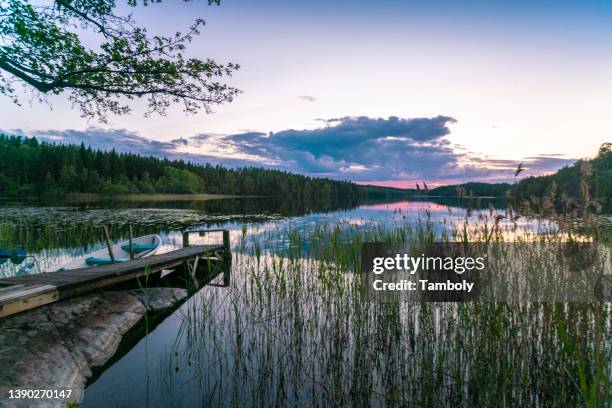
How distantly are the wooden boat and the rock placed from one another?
12.0ft

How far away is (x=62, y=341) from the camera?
16.8ft

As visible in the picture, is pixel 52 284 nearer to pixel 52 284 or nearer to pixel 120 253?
pixel 52 284

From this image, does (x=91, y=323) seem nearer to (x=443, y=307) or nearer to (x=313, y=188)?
(x=443, y=307)

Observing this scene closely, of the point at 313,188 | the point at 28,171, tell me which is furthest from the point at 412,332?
the point at 313,188

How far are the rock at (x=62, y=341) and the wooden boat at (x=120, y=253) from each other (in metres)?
3.65

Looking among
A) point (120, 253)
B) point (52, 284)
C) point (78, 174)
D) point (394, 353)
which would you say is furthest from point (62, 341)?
point (78, 174)

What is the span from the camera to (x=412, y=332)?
18.1 feet

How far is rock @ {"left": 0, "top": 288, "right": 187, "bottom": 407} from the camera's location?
4096 mm

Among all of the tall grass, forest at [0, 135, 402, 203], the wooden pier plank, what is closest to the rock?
the wooden pier plank

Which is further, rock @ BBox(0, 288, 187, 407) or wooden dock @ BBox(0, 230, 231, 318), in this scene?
wooden dock @ BBox(0, 230, 231, 318)

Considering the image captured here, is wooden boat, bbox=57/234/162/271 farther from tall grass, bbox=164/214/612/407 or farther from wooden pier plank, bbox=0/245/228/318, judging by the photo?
tall grass, bbox=164/214/612/407

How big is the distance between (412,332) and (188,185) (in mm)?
98613

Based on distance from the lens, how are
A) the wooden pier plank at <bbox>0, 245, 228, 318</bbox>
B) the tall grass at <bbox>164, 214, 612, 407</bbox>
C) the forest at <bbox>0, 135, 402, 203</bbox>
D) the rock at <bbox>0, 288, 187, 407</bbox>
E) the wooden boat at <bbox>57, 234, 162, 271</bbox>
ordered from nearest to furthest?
the tall grass at <bbox>164, 214, 612, 407</bbox>
the rock at <bbox>0, 288, 187, 407</bbox>
the wooden pier plank at <bbox>0, 245, 228, 318</bbox>
the wooden boat at <bbox>57, 234, 162, 271</bbox>
the forest at <bbox>0, 135, 402, 203</bbox>

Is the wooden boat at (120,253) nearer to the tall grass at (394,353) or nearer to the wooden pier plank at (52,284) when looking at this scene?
the wooden pier plank at (52,284)
